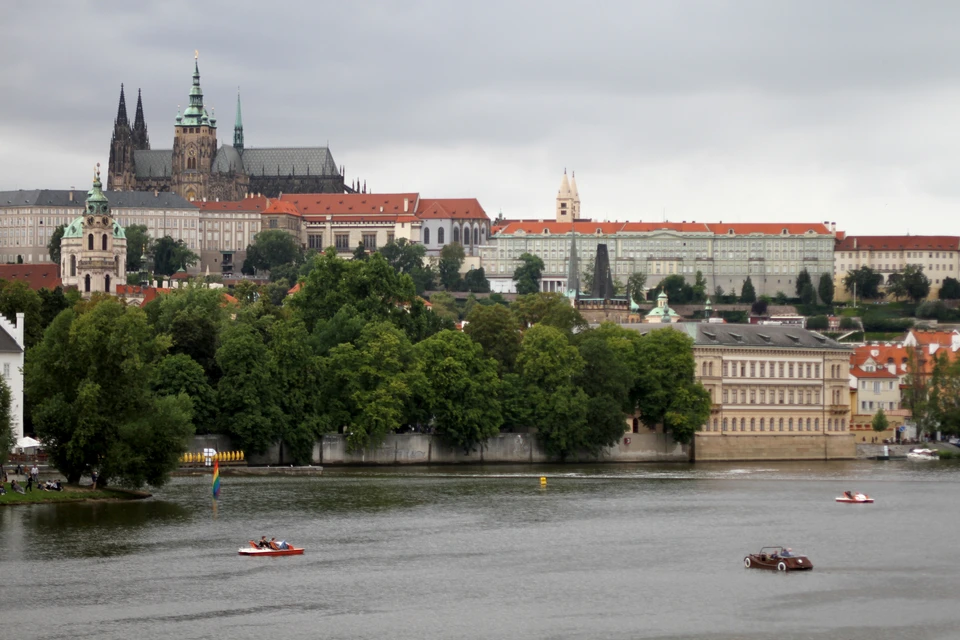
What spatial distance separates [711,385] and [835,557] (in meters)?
50.5

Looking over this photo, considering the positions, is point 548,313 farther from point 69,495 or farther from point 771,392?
point 69,495

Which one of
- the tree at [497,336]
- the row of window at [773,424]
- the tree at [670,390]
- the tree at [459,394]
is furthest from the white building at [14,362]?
the row of window at [773,424]

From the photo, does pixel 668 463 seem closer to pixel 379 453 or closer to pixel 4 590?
pixel 379 453

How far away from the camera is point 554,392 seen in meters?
100

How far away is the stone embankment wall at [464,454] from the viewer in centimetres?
9306

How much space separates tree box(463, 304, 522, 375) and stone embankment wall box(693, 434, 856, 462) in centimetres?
1055

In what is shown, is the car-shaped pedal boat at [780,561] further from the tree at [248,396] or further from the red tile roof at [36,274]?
the red tile roof at [36,274]

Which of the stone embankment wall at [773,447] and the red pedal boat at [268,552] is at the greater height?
the stone embankment wall at [773,447]

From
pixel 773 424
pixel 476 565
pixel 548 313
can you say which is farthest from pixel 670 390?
pixel 476 565

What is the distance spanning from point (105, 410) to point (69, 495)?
3151 millimetres

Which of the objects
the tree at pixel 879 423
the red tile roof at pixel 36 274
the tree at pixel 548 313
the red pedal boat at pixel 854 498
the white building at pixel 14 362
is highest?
the red tile roof at pixel 36 274

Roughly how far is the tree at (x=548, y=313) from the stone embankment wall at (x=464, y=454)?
1673cm

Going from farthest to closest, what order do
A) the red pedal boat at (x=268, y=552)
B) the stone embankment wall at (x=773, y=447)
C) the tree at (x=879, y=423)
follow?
the tree at (x=879, y=423), the stone embankment wall at (x=773, y=447), the red pedal boat at (x=268, y=552)

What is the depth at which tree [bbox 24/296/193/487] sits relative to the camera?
6856cm
